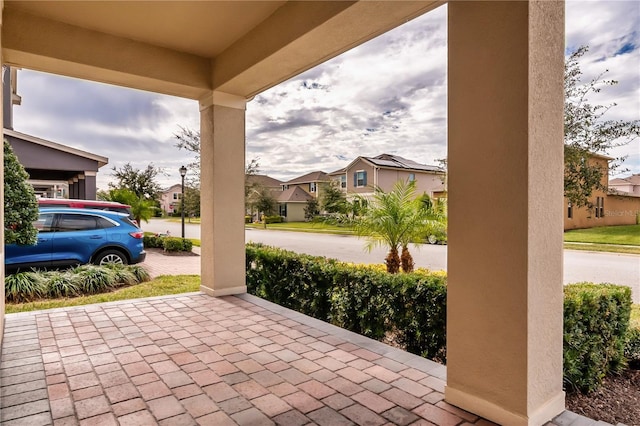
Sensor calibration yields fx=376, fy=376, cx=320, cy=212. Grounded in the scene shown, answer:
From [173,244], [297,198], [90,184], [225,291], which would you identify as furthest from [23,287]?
[297,198]

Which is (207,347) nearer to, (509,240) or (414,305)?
(414,305)

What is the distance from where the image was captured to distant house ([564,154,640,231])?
371 centimetres

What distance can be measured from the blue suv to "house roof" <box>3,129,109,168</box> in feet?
12.9

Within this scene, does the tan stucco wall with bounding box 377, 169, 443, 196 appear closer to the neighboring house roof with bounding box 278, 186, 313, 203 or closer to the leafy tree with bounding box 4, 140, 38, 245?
the leafy tree with bounding box 4, 140, 38, 245

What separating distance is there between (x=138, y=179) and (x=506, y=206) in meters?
25.3

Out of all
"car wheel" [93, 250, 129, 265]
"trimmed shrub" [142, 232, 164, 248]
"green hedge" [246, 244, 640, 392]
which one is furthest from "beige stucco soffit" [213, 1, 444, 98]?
Answer: "trimmed shrub" [142, 232, 164, 248]

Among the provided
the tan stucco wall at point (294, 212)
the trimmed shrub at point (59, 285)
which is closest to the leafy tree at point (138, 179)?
the tan stucco wall at point (294, 212)

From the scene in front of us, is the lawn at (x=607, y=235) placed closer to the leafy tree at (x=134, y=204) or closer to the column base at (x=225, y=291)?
the column base at (x=225, y=291)

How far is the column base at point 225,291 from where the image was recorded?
16.8 ft

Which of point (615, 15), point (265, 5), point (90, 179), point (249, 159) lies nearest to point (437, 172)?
point (615, 15)

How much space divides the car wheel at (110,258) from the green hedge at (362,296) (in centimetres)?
361

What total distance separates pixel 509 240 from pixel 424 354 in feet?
5.36

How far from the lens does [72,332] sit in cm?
371

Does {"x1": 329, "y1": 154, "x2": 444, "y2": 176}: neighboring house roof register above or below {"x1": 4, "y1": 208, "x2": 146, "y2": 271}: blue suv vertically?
above
